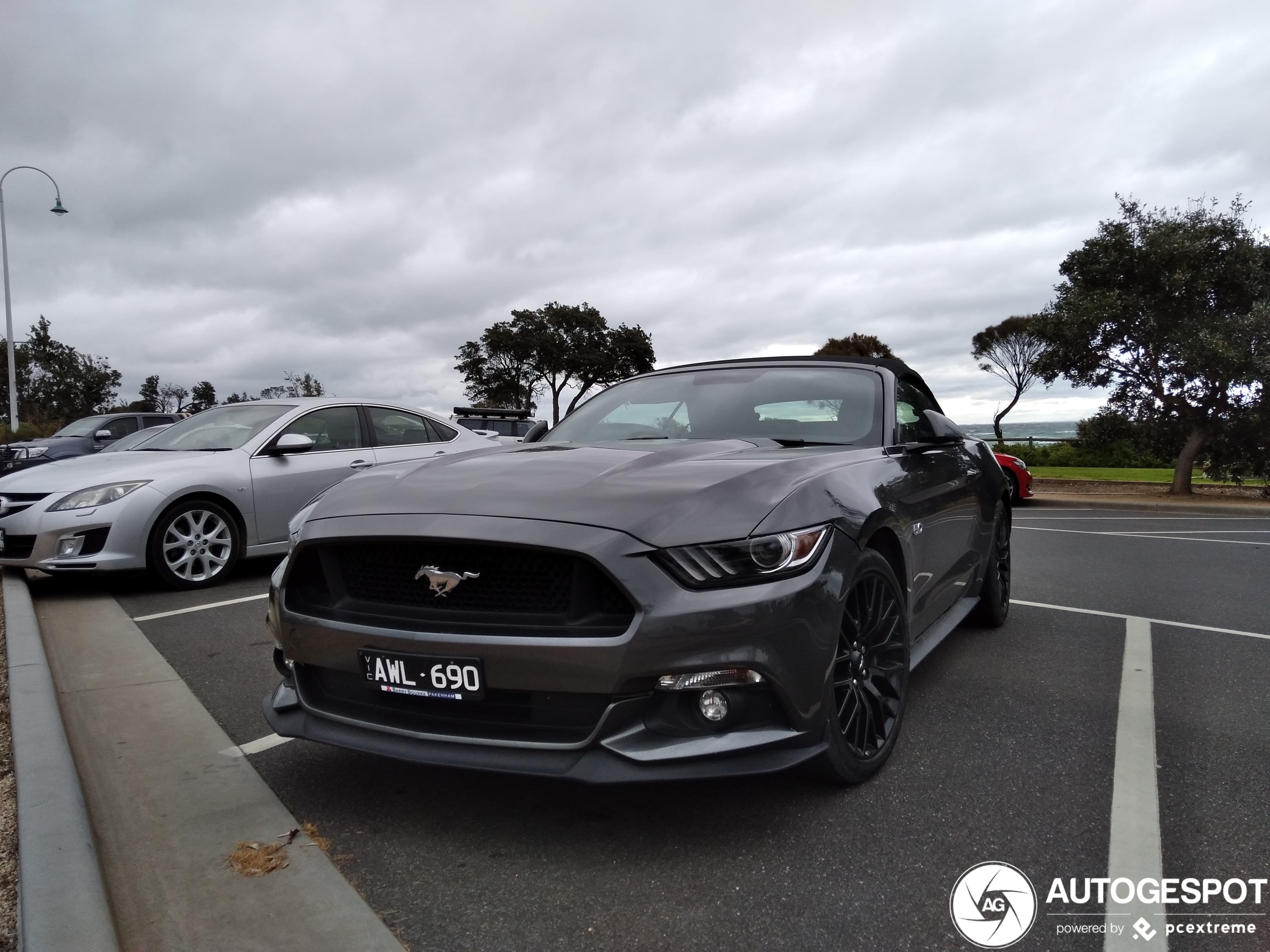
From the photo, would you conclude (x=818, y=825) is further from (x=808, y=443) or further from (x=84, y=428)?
(x=84, y=428)

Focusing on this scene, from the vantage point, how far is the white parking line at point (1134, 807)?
2.18 m

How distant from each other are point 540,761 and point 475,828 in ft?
1.58

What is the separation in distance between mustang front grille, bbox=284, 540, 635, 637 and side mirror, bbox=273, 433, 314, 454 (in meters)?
4.35

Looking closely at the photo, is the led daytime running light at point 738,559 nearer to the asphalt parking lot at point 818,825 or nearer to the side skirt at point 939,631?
the asphalt parking lot at point 818,825

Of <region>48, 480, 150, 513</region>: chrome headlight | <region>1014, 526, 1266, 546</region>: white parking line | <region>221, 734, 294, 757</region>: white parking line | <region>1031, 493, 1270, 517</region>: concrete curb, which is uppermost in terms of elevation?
<region>48, 480, 150, 513</region>: chrome headlight

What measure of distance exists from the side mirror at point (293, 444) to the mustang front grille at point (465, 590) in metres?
4.35

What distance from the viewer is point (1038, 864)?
2.40 m

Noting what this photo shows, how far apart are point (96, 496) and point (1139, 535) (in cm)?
1106

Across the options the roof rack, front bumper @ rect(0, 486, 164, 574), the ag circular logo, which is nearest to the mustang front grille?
the ag circular logo

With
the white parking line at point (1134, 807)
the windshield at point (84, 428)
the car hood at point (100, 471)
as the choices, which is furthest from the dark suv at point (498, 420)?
the windshield at point (84, 428)

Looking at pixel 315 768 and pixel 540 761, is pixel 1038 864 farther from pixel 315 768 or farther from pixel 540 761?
pixel 315 768

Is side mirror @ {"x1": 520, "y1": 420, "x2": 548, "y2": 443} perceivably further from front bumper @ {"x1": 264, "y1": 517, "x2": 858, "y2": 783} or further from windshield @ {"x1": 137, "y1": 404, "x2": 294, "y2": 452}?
windshield @ {"x1": 137, "y1": 404, "x2": 294, "y2": 452}

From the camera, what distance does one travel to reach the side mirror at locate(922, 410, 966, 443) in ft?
13.2

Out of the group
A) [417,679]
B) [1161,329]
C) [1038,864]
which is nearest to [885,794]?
[1038,864]
